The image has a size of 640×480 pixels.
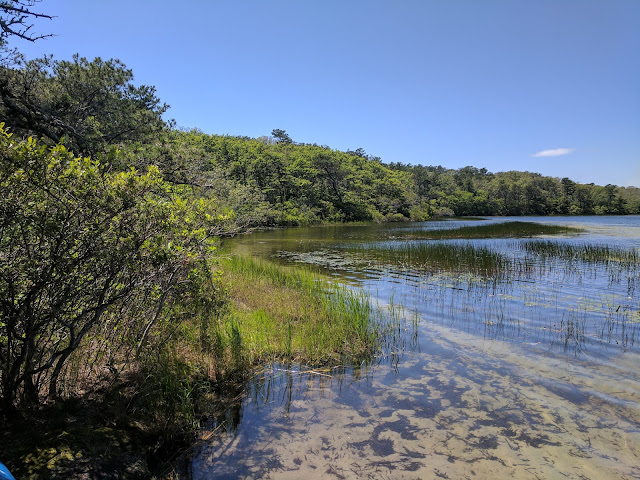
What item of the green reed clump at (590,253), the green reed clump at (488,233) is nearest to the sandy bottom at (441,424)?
the green reed clump at (590,253)

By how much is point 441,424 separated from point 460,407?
0.65 m

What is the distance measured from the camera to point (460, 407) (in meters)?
5.46

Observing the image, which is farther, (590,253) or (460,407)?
(590,253)

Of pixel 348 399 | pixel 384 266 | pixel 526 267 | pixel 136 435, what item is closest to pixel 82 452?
pixel 136 435

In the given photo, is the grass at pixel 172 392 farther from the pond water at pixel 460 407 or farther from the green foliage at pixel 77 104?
the green foliage at pixel 77 104

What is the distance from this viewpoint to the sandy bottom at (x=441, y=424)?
407 cm

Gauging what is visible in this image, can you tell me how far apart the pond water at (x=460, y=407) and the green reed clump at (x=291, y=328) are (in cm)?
45

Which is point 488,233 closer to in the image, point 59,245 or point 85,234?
point 85,234

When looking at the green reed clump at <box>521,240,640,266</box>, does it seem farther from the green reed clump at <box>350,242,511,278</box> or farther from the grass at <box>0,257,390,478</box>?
the grass at <box>0,257,390,478</box>

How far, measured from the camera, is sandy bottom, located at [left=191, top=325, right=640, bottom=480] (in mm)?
4074

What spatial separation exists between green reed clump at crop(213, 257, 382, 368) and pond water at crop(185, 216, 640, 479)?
45cm

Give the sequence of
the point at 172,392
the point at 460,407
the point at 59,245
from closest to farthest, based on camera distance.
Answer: the point at 59,245
the point at 172,392
the point at 460,407

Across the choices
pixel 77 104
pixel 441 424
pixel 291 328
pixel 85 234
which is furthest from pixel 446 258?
pixel 85 234

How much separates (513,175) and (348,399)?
166383 mm
